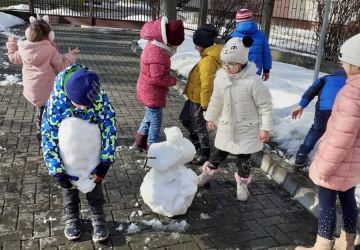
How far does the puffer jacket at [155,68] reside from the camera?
13.2 ft

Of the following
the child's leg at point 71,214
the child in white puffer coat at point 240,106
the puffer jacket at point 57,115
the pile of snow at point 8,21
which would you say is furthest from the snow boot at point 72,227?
the pile of snow at point 8,21

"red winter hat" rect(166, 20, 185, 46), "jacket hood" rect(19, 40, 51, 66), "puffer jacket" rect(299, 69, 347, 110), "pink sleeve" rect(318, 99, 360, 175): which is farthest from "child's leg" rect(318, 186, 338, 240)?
"jacket hood" rect(19, 40, 51, 66)

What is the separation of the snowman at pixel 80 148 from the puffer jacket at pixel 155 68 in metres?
1.47

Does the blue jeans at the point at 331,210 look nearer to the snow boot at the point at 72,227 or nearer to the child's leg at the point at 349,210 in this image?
the child's leg at the point at 349,210

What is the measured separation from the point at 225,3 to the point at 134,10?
25.1 feet

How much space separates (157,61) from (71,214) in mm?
1802

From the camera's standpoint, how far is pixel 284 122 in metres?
5.29

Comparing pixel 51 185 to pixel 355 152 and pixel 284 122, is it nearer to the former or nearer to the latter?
pixel 355 152

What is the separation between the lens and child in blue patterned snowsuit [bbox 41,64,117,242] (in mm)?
2559

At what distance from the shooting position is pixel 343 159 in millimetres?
2650

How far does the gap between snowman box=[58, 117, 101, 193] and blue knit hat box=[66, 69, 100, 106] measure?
19 cm

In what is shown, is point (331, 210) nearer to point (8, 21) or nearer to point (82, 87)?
point (82, 87)

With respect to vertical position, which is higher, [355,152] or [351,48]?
[351,48]

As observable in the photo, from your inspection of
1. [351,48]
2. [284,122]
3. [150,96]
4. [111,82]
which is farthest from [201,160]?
[111,82]
